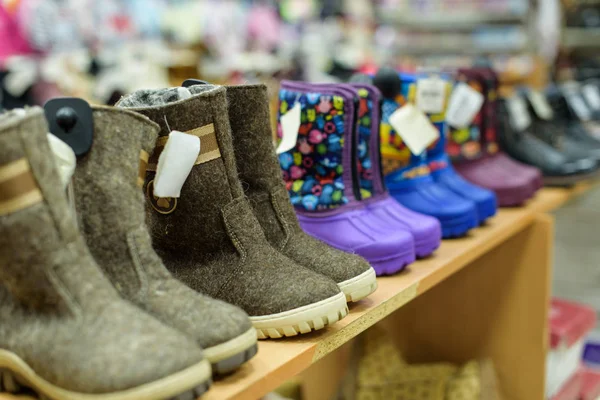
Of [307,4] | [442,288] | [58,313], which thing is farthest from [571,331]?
[307,4]

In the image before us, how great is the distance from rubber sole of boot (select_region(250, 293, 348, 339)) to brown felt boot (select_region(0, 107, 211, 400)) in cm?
15

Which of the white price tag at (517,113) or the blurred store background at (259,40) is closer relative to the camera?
the white price tag at (517,113)

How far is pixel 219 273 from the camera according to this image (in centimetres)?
75

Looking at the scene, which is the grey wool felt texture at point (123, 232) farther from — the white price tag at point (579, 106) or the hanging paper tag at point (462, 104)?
the white price tag at point (579, 106)

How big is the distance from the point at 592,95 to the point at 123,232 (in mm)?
1971

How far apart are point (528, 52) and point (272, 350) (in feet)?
10.8

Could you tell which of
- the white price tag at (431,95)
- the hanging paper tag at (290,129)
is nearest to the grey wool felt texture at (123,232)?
the hanging paper tag at (290,129)

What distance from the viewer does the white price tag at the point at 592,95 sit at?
2113 mm

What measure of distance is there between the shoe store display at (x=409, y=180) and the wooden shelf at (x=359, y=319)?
0.04 m

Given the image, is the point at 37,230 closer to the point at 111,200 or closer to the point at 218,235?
the point at 111,200

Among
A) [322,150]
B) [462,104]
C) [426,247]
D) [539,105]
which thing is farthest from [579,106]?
[322,150]

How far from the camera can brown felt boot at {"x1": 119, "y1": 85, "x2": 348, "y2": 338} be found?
0.69 metres

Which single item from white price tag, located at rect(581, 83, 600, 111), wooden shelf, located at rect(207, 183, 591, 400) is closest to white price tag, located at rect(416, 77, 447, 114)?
wooden shelf, located at rect(207, 183, 591, 400)

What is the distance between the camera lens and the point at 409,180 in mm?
1195
